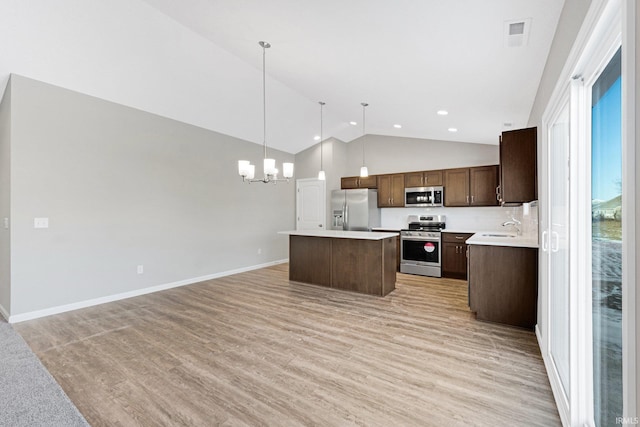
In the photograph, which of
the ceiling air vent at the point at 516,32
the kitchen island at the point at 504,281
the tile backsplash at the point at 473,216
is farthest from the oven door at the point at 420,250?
the ceiling air vent at the point at 516,32

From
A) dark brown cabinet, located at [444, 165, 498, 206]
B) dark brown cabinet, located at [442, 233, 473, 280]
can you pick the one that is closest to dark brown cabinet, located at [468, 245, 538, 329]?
dark brown cabinet, located at [442, 233, 473, 280]

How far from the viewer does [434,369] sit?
2.30 meters

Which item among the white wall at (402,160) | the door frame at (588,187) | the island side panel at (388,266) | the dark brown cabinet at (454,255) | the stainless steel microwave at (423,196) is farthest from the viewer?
the stainless steel microwave at (423,196)

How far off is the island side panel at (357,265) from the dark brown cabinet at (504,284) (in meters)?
1.32

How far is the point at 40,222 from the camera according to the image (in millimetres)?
3496

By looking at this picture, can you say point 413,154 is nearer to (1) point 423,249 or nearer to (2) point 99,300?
(1) point 423,249

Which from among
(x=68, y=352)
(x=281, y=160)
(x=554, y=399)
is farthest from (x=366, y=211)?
(x=68, y=352)

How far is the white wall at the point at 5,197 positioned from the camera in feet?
11.1

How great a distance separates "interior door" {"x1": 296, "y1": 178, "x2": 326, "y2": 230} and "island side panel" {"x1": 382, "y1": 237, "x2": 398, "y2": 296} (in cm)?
271

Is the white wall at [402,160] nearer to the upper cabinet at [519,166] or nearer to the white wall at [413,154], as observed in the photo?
the white wall at [413,154]

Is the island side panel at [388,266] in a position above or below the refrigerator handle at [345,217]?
below

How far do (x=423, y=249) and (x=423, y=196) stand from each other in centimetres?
113

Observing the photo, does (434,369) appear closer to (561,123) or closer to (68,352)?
(561,123)

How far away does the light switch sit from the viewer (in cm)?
346
